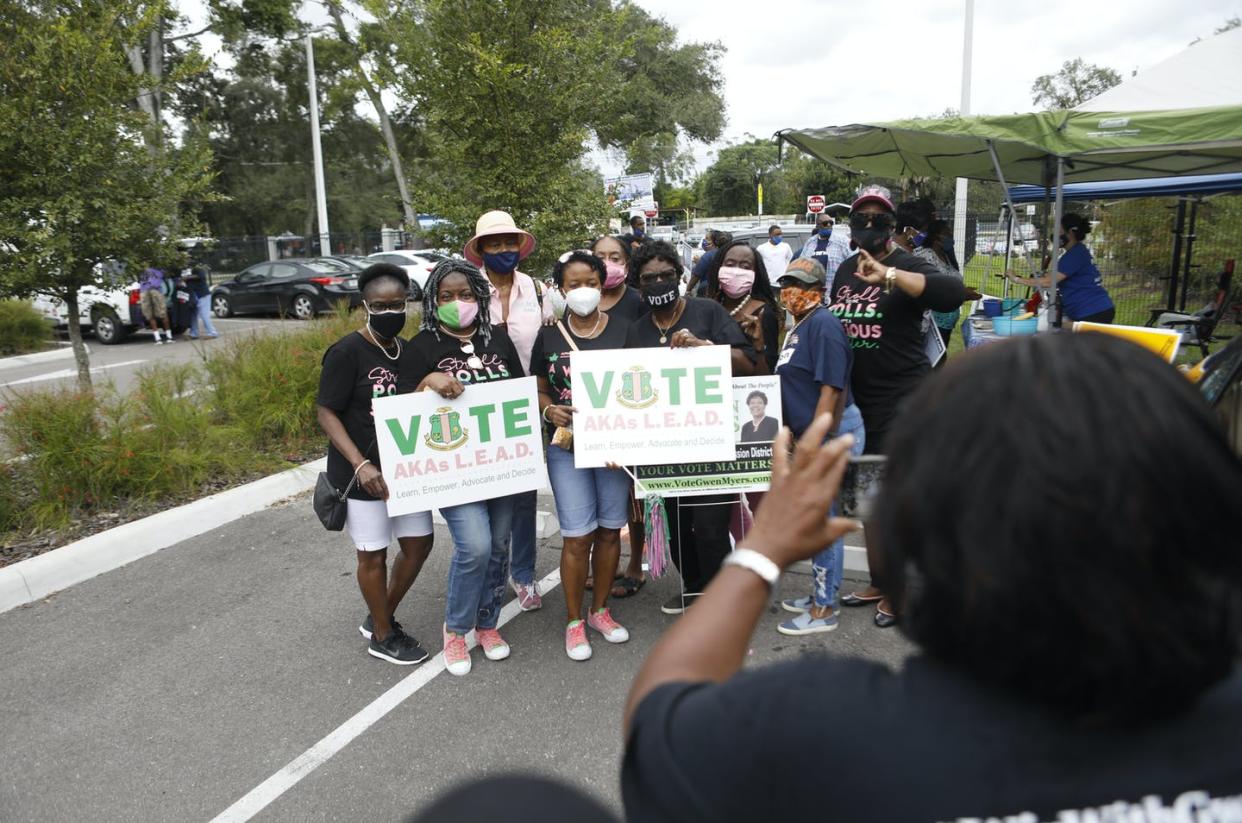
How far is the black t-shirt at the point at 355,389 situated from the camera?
12.8 feet

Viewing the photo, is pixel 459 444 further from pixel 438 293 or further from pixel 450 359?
pixel 438 293

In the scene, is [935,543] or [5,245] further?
[5,245]

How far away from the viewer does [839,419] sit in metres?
4.16

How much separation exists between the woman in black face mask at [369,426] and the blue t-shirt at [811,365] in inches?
76.7

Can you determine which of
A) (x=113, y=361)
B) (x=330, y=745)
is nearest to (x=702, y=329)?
(x=330, y=745)

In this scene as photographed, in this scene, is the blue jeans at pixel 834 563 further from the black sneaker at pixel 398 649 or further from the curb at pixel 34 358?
the curb at pixel 34 358

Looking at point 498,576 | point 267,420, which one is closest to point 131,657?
point 498,576

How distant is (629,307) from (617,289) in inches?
4.9

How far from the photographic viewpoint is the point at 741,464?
169 inches

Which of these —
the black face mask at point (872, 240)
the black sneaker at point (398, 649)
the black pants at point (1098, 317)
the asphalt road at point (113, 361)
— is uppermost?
the black face mask at point (872, 240)

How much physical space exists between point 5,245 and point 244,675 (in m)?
5.84

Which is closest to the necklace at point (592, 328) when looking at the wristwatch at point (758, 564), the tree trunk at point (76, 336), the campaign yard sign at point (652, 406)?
the campaign yard sign at point (652, 406)

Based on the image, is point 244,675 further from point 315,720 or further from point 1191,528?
point 1191,528

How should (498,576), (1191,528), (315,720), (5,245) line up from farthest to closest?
1. (5,245)
2. (498,576)
3. (315,720)
4. (1191,528)
